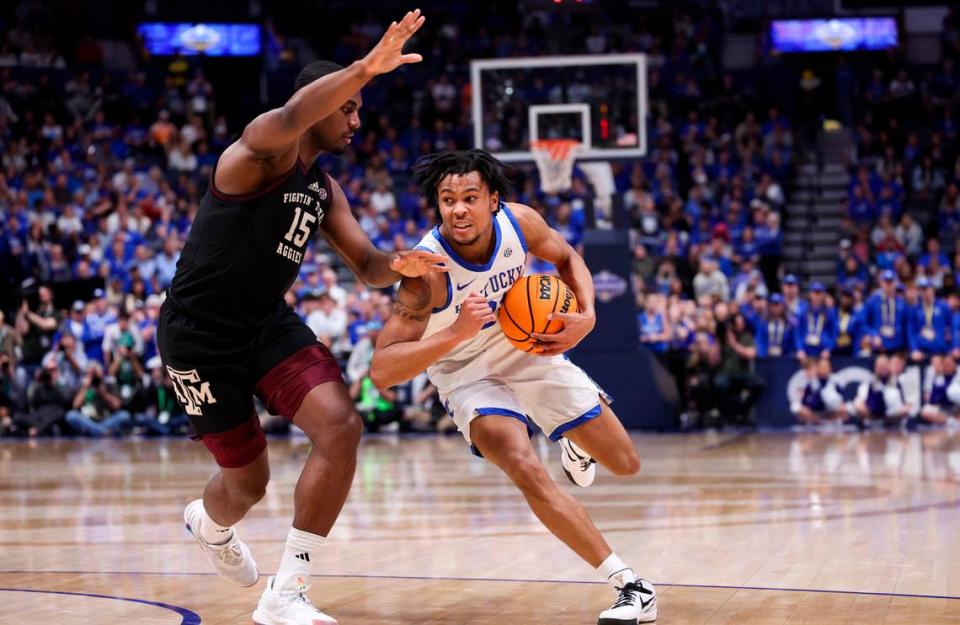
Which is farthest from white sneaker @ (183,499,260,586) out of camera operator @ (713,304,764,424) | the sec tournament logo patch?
camera operator @ (713,304,764,424)

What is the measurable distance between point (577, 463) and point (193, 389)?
2218mm

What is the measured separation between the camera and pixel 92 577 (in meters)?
7.07

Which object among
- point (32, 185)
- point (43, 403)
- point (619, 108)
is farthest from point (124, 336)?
point (619, 108)

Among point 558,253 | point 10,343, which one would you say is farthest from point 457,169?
point 10,343

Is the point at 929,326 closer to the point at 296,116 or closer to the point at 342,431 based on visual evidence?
the point at 342,431

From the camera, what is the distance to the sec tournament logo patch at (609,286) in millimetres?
16312

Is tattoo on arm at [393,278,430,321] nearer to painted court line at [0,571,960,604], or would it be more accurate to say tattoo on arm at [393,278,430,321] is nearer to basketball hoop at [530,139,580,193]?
painted court line at [0,571,960,604]

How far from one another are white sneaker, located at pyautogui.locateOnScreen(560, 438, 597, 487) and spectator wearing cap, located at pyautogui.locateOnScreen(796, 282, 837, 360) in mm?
10705

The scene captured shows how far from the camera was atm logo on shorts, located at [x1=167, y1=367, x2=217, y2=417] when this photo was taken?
19.1ft

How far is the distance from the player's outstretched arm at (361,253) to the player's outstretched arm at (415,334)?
118mm

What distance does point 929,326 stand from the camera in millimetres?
17078

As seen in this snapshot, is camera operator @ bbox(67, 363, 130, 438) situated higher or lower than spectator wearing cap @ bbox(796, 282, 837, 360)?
lower

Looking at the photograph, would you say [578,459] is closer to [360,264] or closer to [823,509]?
[360,264]

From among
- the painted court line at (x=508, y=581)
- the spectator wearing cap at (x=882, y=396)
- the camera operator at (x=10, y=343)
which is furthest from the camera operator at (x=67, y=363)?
the painted court line at (x=508, y=581)
